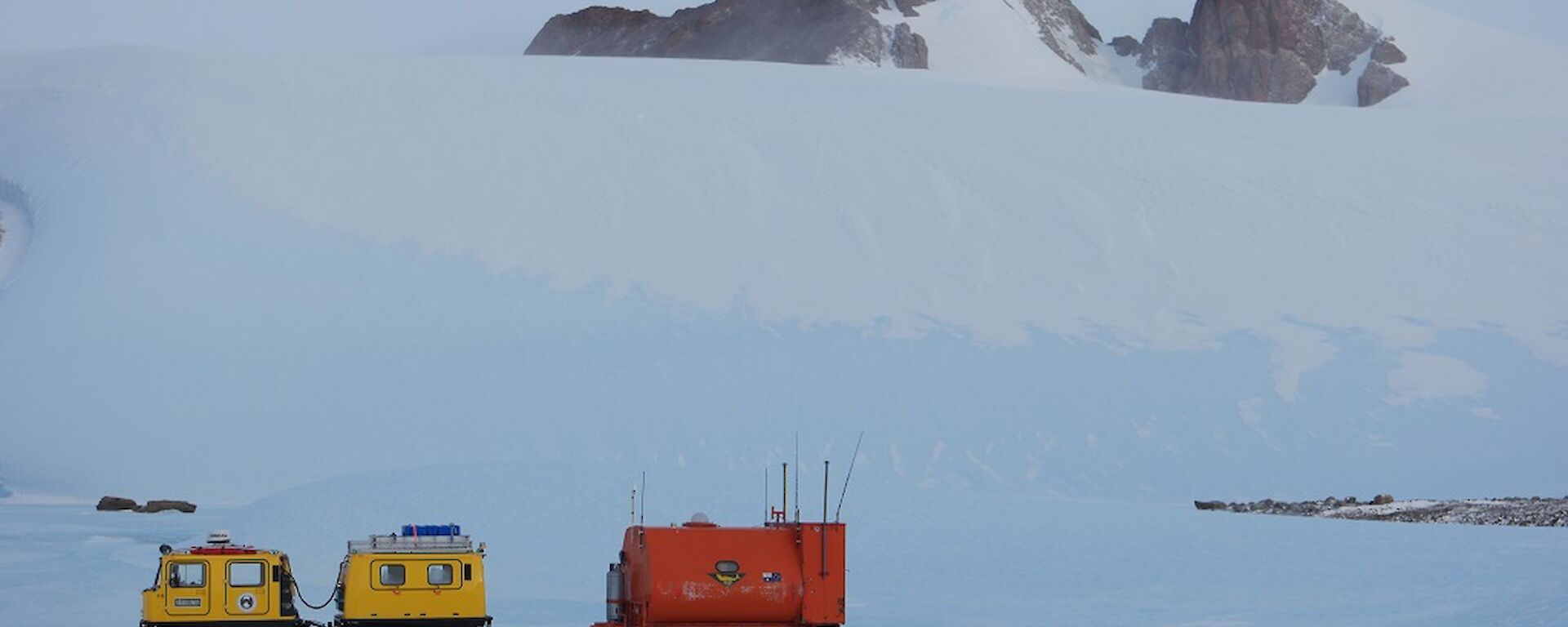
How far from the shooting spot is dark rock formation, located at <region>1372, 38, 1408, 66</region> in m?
95.9

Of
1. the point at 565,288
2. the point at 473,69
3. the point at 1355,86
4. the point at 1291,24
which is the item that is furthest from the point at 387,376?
the point at 1291,24

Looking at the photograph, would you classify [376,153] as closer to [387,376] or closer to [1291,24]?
[387,376]

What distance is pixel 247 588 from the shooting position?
12703 mm

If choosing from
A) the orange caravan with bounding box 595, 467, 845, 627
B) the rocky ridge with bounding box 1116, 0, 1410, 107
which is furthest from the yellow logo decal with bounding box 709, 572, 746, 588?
the rocky ridge with bounding box 1116, 0, 1410, 107

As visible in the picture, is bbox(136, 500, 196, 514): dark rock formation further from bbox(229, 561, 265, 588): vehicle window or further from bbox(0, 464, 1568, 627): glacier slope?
bbox(229, 561, 265, 588): vehicle window

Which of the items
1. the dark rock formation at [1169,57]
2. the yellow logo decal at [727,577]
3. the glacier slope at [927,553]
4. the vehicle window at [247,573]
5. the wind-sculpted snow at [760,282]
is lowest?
the glacier slope at [927,553]

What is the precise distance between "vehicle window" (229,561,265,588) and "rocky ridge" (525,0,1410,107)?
3223 inches

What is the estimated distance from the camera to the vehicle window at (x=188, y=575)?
12555mm

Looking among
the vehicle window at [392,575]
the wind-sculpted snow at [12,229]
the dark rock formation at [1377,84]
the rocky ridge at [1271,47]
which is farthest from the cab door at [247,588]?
the rocky ridge at [1271,47]

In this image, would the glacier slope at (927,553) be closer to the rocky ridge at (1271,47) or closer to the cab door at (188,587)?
the cab door at (188,587)

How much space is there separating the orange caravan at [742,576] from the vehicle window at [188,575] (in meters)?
2.82

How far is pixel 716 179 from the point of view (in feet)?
125

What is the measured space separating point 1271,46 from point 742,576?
97259 mm

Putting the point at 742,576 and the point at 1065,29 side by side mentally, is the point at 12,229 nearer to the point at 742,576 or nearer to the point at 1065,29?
the point at 742,576
